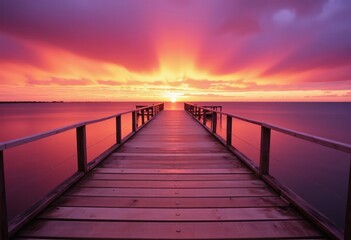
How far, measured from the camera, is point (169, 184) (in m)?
2.89

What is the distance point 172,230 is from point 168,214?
Answer: 0.85 ft

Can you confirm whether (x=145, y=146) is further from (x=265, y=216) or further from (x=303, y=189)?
(x=303, y=189)

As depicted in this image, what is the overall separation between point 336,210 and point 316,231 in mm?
7351

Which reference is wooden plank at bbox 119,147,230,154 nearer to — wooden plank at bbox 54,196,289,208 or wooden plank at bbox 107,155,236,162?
wooden plank at bbox 107,155,236,162

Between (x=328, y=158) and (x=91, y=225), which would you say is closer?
(x=91, y=225)

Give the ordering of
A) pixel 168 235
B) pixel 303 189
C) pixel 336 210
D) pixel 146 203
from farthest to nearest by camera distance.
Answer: pixel 303 189, pixel 336 210, pixel 146 203, pixel 168 235

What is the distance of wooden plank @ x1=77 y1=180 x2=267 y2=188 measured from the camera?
2.81 metres

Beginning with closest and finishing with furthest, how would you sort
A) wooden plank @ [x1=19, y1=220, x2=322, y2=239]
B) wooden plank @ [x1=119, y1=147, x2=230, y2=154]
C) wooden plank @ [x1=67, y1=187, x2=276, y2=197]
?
1. wooden plank @ [x1=19, y1=220, x2=322, y2=239]
2. wooden plank @ [x1=67, y1=187, x2=276, y2=197]
3. wooden plank @ [x1=119, y1=147, x2=230, y2=154]

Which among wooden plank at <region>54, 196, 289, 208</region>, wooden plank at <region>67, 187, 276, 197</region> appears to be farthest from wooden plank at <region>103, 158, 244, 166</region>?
wooden plank at <region>54, 196, 289, 208</region>

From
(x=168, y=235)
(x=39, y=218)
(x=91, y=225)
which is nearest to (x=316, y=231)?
(x=168, y=235)

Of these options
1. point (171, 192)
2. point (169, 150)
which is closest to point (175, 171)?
point (171, 192)

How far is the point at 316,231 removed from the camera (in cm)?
183

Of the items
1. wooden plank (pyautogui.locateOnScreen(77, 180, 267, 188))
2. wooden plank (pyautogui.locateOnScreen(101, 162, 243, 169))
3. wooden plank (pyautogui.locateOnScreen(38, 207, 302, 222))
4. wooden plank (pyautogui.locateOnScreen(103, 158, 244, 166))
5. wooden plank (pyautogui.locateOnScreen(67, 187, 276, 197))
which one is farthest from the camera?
wooden plank (pyautogui.locateOnScreen(103, 158, 244, 166))

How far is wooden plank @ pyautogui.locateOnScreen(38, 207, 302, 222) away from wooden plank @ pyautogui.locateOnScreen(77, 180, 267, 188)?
60 cm
